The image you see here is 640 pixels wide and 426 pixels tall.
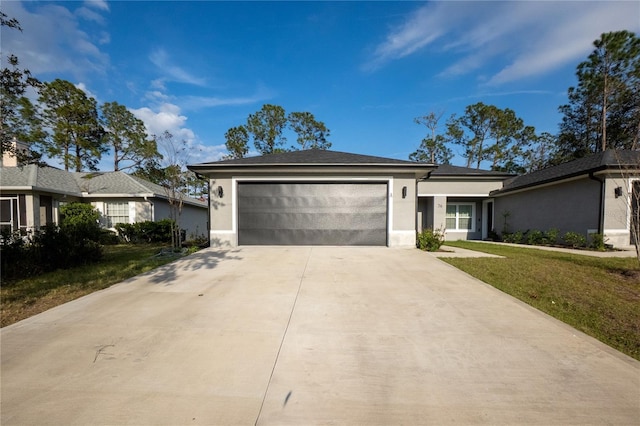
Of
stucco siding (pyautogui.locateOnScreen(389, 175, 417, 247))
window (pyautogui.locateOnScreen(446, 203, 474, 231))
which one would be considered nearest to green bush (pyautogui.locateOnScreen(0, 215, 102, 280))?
stucco siding (pyautogui.locateOnScreen(389, 175, 417, 247))

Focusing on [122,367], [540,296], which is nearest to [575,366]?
[540,296]

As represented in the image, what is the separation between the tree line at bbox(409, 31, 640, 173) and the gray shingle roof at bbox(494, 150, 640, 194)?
11.3m

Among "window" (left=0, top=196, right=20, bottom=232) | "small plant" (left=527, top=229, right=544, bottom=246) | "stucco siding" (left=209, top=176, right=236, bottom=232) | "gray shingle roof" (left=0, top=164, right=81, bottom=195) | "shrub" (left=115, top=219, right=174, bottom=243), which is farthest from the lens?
"shrub" (left=115, top=219, right=174, bottom=243)

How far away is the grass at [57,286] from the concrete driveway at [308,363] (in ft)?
1.56

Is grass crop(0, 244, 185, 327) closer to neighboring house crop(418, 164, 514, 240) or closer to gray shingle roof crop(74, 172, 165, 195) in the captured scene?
gray shingle roof crop(74, 172, 165, 195)

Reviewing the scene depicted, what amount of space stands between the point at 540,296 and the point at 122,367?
6.10 m

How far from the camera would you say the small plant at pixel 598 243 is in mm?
9299

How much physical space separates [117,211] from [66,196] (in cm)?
230

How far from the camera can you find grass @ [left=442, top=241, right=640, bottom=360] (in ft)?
11.1

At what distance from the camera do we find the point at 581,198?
10461 millimetres

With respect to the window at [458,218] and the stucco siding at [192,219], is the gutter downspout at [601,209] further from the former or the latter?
the stucco siding at [192,219]

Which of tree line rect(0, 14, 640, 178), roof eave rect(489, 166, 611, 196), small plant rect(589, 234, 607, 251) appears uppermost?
tree line rect(0, 14, 640, 178)

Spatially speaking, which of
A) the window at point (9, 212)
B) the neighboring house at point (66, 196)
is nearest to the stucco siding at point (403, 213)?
the neighboring house at point (66, 196)

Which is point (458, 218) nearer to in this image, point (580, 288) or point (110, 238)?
point (580, 288)
